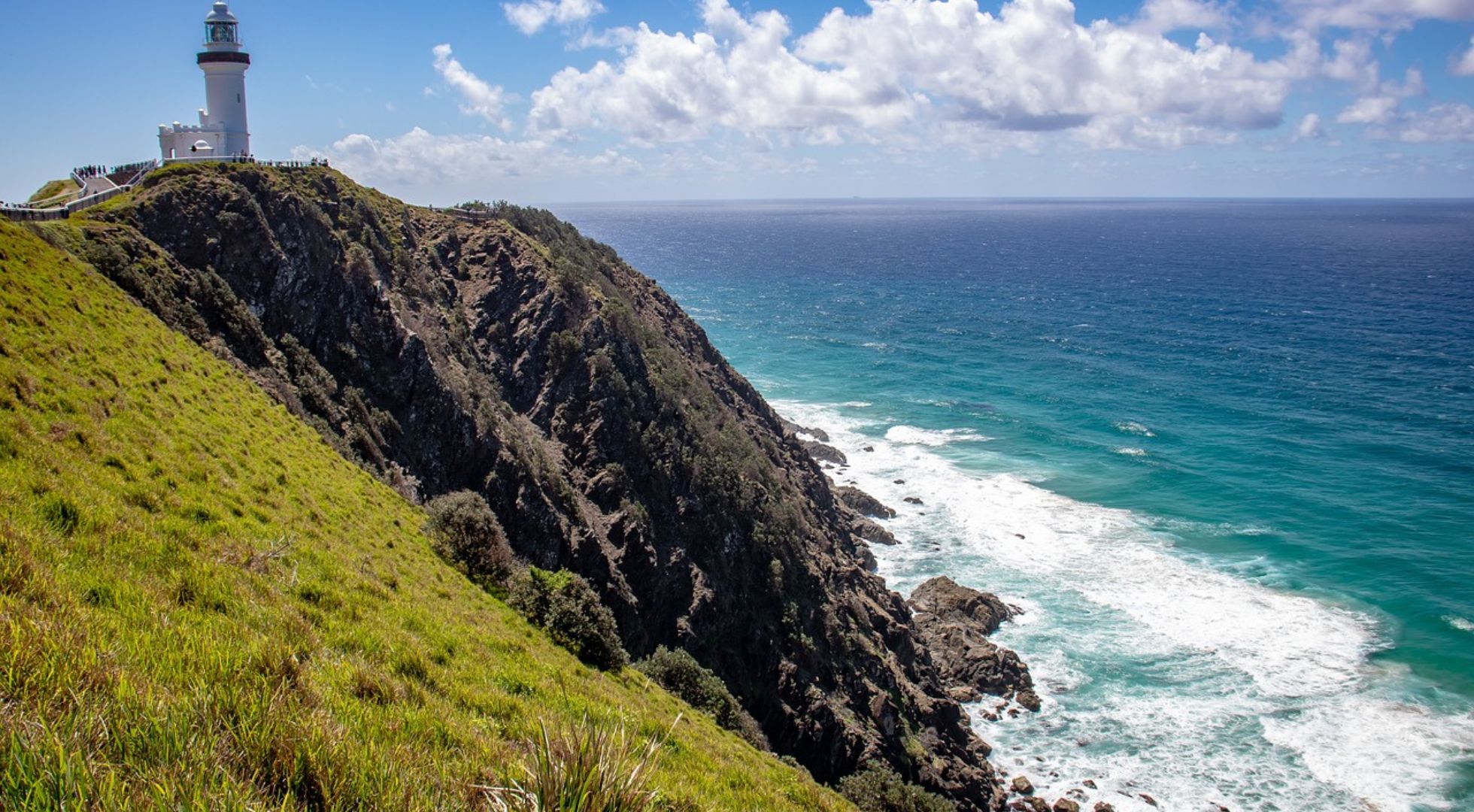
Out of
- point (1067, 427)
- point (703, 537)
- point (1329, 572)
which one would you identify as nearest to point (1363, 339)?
point (1067, 427)

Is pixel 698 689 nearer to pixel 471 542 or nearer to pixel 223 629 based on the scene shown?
pixel 471 542

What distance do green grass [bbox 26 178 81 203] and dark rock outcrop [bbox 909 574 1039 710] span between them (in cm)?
5290

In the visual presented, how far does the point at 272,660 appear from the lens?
8.36 m

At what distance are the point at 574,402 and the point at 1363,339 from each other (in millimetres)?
118511

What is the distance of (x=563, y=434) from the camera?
141 feet

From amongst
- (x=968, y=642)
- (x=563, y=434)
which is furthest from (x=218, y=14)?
(x=968, y=642)

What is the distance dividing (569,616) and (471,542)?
5.31 m

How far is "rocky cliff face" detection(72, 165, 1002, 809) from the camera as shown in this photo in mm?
34562

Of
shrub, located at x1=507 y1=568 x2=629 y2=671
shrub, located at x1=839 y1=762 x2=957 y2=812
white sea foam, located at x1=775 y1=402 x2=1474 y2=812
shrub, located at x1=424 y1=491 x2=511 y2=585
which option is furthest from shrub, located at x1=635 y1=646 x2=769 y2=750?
white sea foam, located at x1=775 y1=402 x2=1474 y2=812

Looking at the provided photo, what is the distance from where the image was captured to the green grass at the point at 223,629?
230 inches

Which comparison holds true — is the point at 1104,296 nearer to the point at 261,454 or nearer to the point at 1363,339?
the point at 1363,339

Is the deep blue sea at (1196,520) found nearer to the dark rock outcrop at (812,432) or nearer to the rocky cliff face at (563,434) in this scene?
the dark rock outcrop at (812,432)

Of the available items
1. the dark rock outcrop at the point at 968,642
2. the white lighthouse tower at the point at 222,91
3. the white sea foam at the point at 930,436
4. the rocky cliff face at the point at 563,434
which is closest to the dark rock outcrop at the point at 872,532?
the dark rock outcrop at the point at 968,642

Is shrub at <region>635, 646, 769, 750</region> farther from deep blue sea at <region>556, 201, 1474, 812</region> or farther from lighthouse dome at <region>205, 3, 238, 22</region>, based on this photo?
lighthouse dome at <region>205, 3, 238, 22</region>
